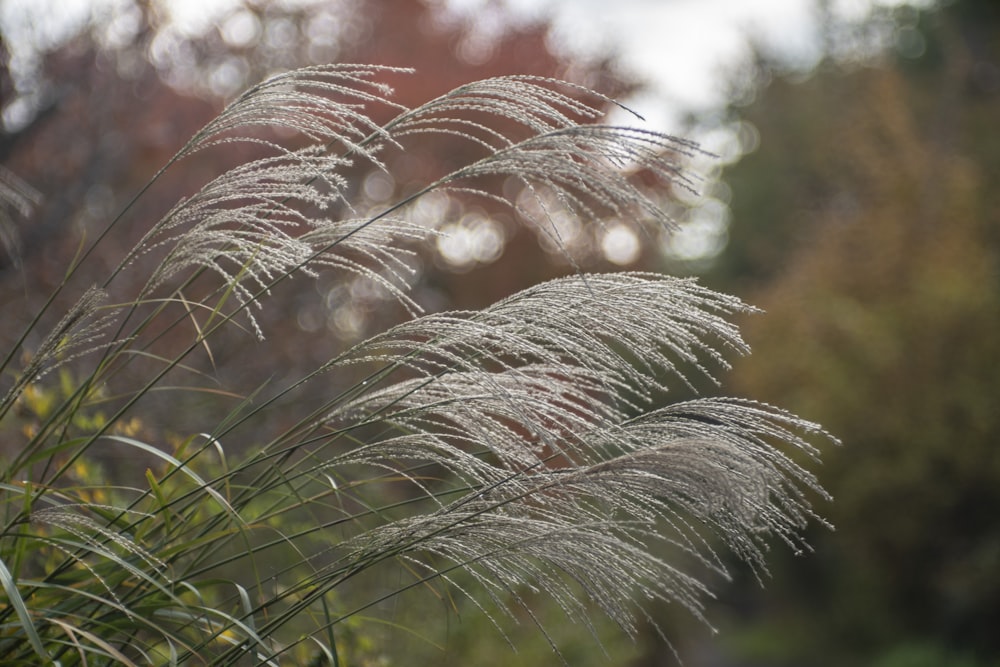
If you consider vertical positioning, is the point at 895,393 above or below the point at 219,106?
below

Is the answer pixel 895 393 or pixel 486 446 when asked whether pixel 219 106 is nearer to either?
pixel 486 446

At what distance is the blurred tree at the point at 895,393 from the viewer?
10594 mm

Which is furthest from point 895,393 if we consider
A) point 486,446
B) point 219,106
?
point 486,446

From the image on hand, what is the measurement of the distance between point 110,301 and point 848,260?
1047cm

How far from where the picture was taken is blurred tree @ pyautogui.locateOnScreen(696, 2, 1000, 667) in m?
10.6

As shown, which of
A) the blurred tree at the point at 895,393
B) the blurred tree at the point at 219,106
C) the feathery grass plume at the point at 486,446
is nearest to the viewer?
the feathery grass plume at the point at 486,446

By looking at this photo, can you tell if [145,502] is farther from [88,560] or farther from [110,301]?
[110,301]

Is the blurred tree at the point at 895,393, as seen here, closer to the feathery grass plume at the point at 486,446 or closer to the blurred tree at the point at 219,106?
the blurred tree at the point at 219,106

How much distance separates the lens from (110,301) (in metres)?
6.71

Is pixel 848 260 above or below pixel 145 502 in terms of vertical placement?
above

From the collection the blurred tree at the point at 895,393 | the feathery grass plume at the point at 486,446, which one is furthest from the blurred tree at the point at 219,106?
the feathery grass plume at the point at 486,446

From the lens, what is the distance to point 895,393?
11.2 m

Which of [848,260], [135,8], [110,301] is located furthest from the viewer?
[848,260]

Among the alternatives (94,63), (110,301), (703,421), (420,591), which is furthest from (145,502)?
(94,63)
